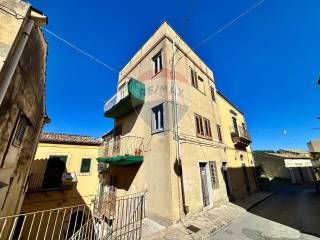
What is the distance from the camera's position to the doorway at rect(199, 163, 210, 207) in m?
9.22

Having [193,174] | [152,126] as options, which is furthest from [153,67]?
[193,174]

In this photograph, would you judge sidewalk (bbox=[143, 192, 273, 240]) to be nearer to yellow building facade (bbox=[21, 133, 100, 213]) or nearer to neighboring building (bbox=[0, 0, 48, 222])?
neighboring building (bbox=[0, 0, 48, 222])

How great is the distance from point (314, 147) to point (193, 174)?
57.3 ft

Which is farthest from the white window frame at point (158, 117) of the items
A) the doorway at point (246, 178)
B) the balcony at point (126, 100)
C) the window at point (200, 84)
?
the doorway at point (246, 178)

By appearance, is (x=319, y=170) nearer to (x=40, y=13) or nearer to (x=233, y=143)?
(x=233, y=143)

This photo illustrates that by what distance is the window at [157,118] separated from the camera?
909 cm

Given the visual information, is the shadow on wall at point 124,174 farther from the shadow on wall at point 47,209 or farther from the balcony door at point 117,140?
the shadow on wall at point 47,209

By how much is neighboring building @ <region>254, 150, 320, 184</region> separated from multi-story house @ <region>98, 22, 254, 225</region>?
2063 cm

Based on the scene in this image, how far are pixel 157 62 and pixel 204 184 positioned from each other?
28.5 ft

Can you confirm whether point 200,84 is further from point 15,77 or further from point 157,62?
point 15,77

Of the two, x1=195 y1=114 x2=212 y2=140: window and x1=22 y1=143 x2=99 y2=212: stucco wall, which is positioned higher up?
x1=195 y1=114 x2=212 y2=140: window

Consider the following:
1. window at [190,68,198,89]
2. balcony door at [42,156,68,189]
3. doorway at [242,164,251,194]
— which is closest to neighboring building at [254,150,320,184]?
doorway at [242,164,251,194]

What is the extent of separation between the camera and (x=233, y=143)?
15.1m

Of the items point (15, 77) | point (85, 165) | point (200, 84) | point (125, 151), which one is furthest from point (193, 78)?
point (85, 165)
